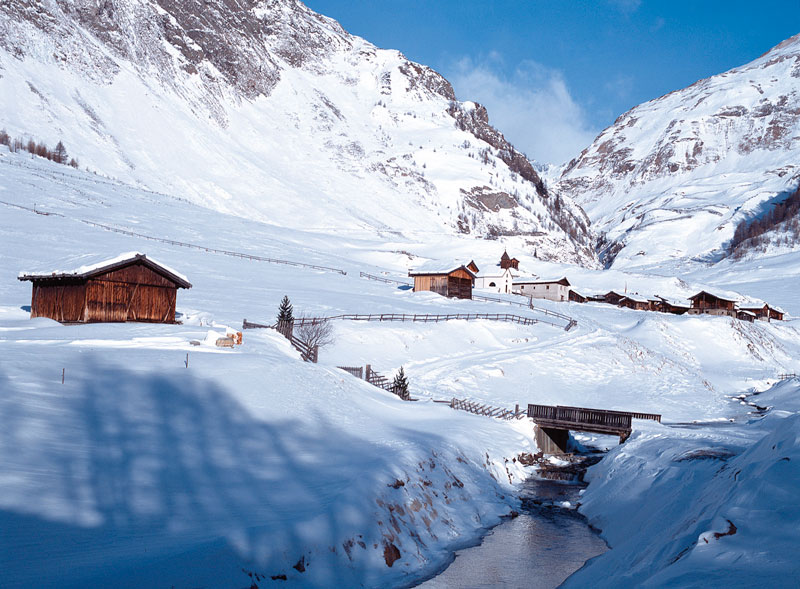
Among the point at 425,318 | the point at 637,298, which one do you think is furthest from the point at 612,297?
the point at 425,318

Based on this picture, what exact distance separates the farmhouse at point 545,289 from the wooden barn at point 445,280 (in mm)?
22011

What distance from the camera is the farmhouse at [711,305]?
303 feet

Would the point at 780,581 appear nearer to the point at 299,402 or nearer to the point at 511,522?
the point at 511,522

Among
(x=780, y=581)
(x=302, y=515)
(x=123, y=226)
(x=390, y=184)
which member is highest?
(x=390, y=184)

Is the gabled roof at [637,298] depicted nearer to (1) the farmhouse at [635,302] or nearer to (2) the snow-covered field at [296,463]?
(1) the farmhouse at [635,302]

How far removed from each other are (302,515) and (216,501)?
68.6 inches

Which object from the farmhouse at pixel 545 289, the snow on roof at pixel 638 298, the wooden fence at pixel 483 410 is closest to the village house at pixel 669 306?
the snow on roof at pixel 638 298

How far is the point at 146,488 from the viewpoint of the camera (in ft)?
40.7

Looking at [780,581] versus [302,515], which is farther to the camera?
[302,515]

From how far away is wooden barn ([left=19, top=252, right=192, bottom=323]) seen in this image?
104 feet

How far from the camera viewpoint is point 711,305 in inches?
3711

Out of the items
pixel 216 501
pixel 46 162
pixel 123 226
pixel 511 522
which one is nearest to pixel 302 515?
pixel 216 501

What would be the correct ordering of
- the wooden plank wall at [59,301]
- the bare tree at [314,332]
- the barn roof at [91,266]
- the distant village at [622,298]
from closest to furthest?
the barn roof at [91,266], the wooden plank wall at [59,301], the bare tree at [314,332], the distant village at [622,298]

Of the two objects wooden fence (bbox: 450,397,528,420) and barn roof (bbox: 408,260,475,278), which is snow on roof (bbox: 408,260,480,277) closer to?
barn roof (bbox: 408,260,475,278)
